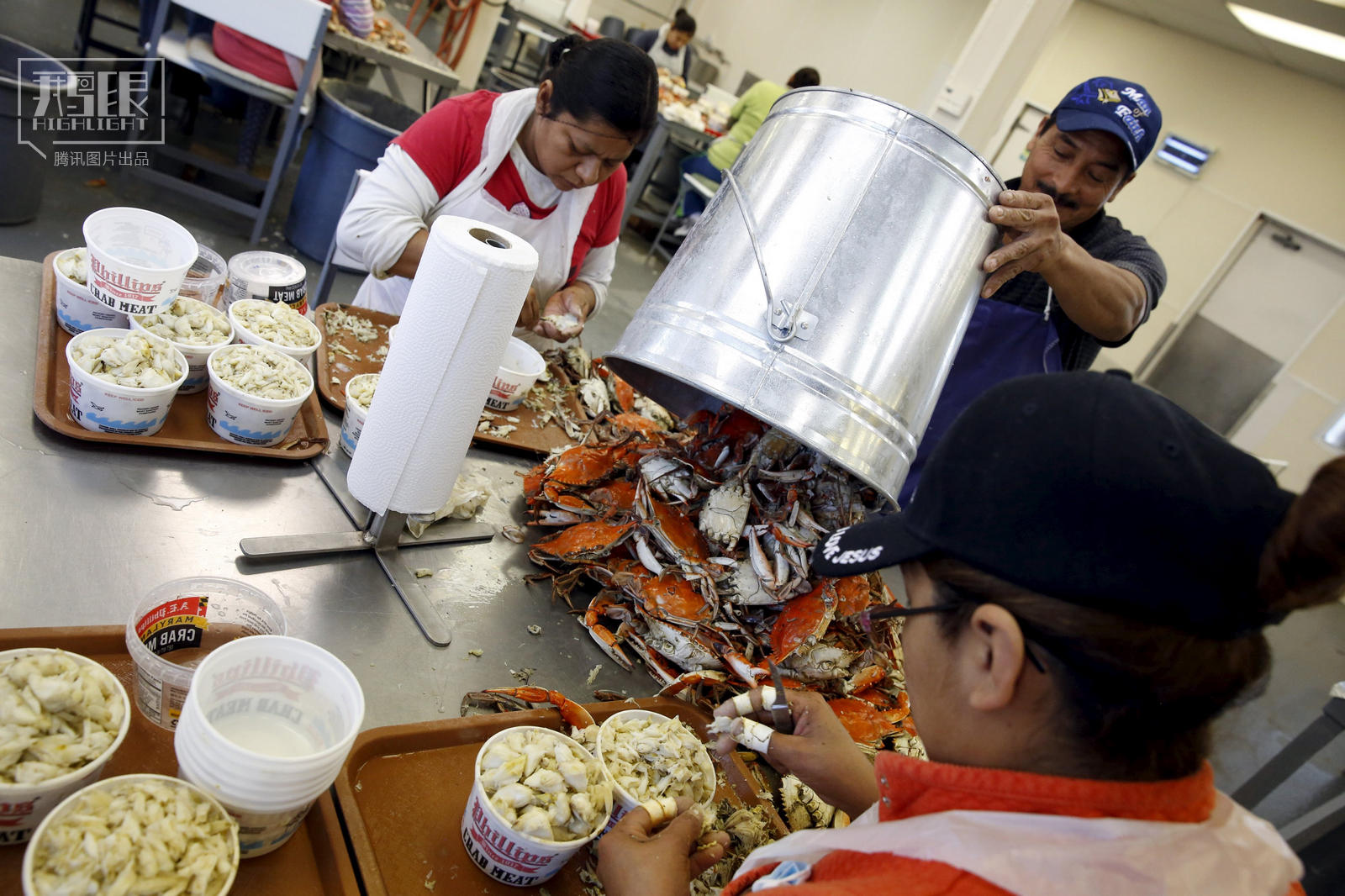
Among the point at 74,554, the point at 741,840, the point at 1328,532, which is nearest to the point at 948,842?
the point at 1328,532

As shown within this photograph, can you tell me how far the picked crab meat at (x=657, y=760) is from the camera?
1198mm

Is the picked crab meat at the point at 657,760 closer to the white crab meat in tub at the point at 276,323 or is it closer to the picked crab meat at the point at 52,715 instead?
the picked crab meat at the point at 52,715

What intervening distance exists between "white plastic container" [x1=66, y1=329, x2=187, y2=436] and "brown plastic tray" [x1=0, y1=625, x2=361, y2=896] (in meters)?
0.53

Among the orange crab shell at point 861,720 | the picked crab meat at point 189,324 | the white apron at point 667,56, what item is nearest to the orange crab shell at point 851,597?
the orange crab shell at point 861,720

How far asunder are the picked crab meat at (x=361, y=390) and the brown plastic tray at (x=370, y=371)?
127 millimetres

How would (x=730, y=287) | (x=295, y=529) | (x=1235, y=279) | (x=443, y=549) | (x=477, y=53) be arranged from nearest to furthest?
(x=730, y=287)
(x=295, y=529)
(x=443, y=549)
(x=477, y=53)
(x=1235, y=279)

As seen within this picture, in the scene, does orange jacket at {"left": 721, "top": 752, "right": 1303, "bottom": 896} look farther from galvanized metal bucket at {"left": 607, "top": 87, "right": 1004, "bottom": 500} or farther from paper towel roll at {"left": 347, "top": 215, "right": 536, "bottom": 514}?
paper towel roll at {"left": 347, "top": 215, "right": 536, "bottom": 514}

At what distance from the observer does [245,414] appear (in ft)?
5.12

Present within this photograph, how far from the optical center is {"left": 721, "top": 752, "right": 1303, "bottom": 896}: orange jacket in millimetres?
713

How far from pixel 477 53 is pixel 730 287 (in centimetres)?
763

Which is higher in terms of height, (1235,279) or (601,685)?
(1235,279)

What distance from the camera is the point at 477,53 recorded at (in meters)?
7.65

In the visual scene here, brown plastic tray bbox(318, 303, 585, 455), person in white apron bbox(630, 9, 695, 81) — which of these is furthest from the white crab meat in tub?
person in white apron bbox(630, 9, 695, 81)

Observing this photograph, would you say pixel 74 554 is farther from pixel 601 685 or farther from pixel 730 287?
pixel 730 287
